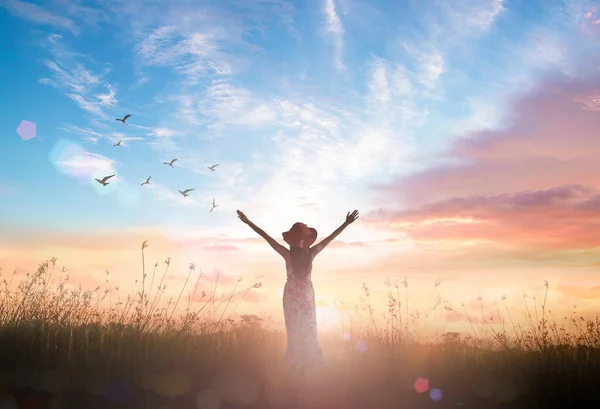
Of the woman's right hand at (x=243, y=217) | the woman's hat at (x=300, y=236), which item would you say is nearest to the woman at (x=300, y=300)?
the woman's hat at (x=300, y=236)

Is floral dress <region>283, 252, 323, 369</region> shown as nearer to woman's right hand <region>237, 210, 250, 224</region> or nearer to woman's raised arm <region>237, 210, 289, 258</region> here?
woman's raised arm <region>237, 210, 289, 258</region>

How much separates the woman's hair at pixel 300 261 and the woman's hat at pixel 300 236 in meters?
A: 0.15

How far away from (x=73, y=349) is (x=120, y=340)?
2.89 ft

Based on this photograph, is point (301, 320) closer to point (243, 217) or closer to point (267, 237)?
point (267, 237)

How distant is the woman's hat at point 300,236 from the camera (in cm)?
1015

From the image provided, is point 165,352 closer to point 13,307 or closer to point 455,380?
point 13,307

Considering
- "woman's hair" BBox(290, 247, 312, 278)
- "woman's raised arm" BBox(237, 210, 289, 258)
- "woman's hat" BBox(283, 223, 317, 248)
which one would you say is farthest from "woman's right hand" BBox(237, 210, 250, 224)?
"woman's hair" BBox(290, 247, 312, 278)

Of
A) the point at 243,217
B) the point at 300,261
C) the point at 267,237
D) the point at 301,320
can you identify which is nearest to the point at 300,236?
the point at 300,261

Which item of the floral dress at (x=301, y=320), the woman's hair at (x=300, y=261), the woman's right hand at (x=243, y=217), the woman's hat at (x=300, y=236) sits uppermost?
the woman's right hand at (x=243, y=217)

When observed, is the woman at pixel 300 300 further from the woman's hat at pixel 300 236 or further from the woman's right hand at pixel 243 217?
the woman's right hand at pixel 243 217

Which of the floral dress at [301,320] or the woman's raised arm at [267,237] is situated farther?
the woman's raised arm at [267,237]

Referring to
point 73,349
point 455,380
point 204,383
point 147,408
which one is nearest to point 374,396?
point 455,380

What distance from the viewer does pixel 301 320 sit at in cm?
1010

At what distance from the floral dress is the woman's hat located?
0.50 m
